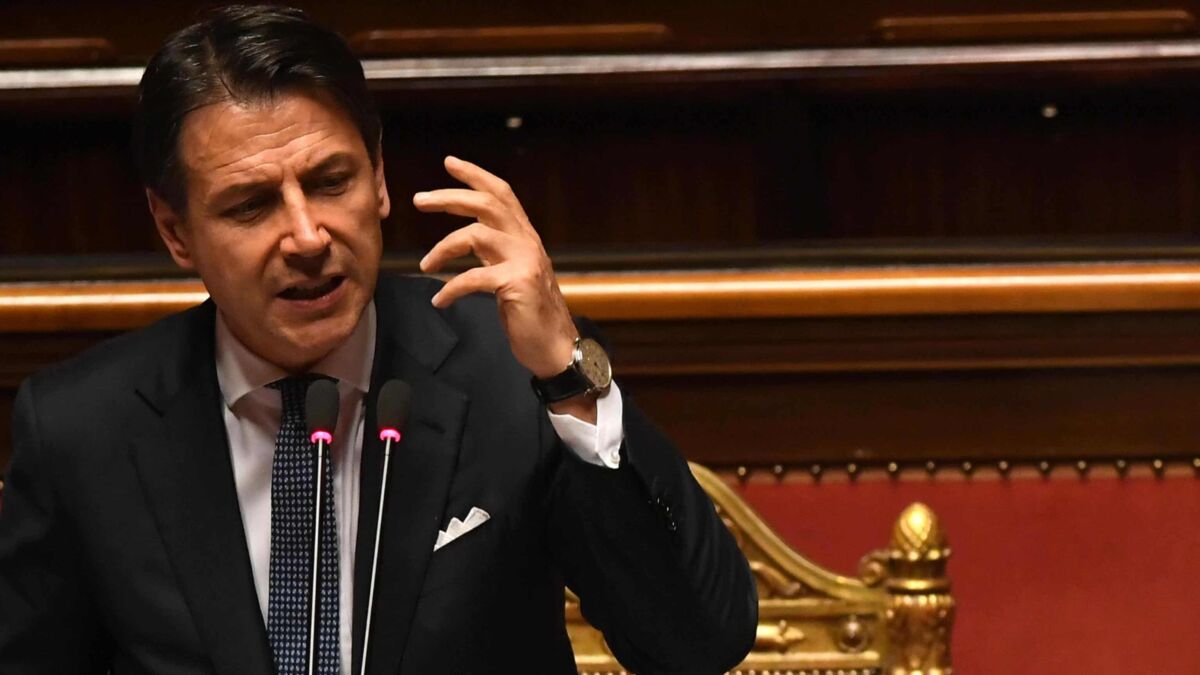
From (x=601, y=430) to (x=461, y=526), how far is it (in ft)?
0.27

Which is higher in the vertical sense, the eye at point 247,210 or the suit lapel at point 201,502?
the eye at point 247,210

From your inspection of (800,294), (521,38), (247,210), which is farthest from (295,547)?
(521,38)

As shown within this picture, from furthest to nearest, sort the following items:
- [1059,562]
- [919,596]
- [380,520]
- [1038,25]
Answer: [1038,25] < [1059,562] < [919,596] < [380,520]

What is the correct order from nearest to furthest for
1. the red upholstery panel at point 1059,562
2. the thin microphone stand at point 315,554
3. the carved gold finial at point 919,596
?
the thin microphone stand at point 315,554 → the carved gold finial at point 919,596 → the red upholstery panel at point 1059,562

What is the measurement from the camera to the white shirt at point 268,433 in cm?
73

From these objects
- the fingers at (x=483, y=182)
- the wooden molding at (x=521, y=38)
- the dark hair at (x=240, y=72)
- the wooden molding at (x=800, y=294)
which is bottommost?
the wooden molding at (x=800, y=294)

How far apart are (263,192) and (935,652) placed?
362 millimetres

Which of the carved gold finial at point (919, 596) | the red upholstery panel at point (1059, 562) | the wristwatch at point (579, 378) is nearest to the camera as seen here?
the wristwatch at point (579, 378)

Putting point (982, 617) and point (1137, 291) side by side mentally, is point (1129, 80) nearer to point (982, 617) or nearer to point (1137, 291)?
point (1137, 291)

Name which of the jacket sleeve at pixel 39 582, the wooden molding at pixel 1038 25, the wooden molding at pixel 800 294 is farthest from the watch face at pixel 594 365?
the wooden molding at pixel 1038 25

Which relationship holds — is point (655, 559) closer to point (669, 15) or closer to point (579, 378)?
point (579, 378)

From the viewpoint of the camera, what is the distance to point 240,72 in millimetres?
691

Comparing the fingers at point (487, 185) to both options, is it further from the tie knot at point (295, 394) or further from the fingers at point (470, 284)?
the tie knot at point (295, 394)

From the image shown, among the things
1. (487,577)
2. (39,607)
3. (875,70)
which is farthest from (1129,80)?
(39,607)
